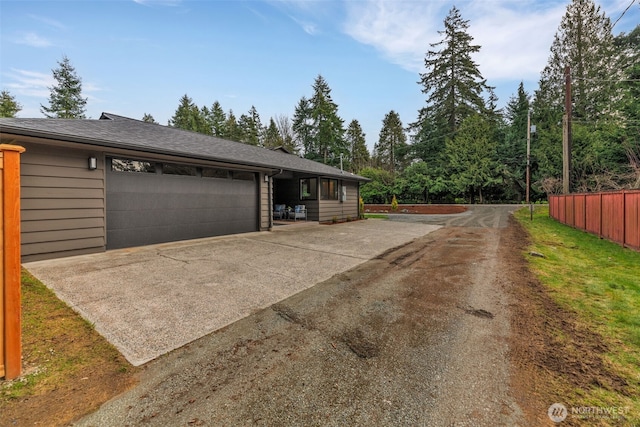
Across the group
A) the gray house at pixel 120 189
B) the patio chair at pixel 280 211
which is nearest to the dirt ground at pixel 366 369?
the gray house at pixel 120 189

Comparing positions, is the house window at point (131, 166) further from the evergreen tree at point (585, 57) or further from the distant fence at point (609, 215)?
the evergreen tree at point (585, 57)

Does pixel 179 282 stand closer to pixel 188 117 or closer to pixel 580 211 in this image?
pixel 580 211

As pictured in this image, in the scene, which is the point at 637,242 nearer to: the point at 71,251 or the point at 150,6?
the point at 71,251

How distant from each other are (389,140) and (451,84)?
12946 millimetres

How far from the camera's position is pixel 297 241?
8.27 meters

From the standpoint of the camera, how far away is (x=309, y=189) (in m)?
13.9

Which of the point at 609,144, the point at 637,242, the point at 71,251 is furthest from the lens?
the point at 609,144

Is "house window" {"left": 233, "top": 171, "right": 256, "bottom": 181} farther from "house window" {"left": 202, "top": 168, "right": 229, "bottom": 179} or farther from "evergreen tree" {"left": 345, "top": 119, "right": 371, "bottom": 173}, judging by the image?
"evergreen tree" {"left": 345, "top": 119, "right": 371, "bottom": 173}

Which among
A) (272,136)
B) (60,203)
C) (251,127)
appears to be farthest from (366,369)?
(251,127)

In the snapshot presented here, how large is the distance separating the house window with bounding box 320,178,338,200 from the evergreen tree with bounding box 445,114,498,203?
1594 cm

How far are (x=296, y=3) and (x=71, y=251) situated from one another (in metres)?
11.6

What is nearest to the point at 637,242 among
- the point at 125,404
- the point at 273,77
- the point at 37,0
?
the point at 125,404

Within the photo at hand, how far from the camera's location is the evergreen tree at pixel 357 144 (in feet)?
142

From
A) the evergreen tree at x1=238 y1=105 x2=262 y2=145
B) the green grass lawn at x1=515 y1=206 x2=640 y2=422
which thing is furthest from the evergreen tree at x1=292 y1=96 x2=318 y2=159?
the green grass lawn at x1=515 y1=206 x2=640 y2=422
